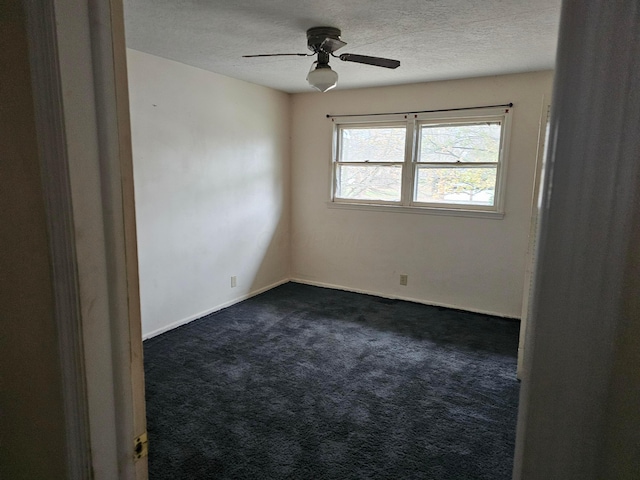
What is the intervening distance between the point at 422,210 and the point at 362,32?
218 centimetres

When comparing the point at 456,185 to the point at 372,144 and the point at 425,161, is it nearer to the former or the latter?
the point at 425,161

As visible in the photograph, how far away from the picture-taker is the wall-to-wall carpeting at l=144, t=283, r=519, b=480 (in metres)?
1.95

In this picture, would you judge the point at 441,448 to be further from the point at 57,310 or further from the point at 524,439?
the point at 57,310

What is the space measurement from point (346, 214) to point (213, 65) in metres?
2.22

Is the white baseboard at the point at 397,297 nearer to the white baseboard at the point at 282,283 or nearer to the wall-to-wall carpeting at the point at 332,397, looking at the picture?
the white baseboard at the point at 282,283

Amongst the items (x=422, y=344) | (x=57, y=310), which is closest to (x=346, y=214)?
(x=422, y=344)

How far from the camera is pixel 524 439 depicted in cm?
46

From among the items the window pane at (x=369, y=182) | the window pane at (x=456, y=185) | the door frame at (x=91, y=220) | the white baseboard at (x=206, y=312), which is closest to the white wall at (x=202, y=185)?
the white baseboard at (x=206, y=312)

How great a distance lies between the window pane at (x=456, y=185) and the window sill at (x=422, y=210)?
11cm

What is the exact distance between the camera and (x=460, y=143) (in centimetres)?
408

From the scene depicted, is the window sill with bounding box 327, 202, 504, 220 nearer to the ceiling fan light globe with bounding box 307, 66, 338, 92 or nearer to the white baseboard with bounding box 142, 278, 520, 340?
the white baseboard with bounding box 142, 278, 520, 340

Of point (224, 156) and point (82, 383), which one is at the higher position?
point (224, 156)

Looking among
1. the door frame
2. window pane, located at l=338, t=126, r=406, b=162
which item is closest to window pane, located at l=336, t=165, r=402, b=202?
window pane, located at l=338, t=126, r=406, b=162

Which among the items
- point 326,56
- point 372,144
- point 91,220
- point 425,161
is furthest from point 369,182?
point 91,220
